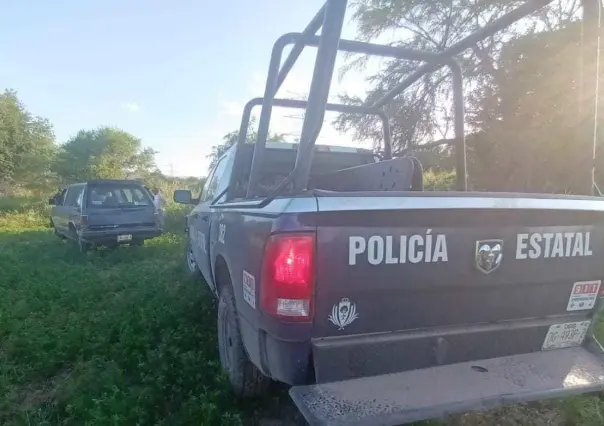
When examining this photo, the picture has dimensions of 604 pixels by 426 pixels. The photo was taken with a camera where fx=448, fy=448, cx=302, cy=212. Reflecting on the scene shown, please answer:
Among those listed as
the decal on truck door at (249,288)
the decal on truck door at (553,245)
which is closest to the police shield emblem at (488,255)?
the decal on truck door at (553,245)

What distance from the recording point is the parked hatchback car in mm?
9406

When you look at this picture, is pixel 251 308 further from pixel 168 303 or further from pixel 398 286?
pixel 168 303

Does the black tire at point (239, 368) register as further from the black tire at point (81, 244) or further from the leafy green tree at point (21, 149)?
the leafy green tree at point (21, 149)

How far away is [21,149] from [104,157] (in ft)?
16.4

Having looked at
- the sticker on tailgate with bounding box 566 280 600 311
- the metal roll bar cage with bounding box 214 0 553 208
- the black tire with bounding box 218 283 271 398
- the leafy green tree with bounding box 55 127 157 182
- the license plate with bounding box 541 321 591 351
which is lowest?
the black tire with bounding box 218 283 271 398

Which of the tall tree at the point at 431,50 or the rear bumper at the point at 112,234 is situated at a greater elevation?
the tall tree at the point at 431,50

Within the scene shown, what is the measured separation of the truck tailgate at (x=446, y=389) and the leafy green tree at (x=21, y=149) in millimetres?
30751

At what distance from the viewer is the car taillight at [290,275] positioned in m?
1.95

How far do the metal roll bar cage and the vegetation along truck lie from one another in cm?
1

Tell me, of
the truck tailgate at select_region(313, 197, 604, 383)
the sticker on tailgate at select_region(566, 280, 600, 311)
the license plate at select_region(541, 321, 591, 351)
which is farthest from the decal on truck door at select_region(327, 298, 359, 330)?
the sticker on tailgate at select_region(566, 280, 600, 311)

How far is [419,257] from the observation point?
2078mm

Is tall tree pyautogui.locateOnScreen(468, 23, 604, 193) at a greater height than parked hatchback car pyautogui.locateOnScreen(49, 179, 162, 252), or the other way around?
tall tree pyautogui.locateOnScreen(468, 23, 604, 193)

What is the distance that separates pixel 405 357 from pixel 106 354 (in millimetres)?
3036

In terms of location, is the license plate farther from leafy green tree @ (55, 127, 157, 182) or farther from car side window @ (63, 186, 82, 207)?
leafy green tree @ (55, 127, 157, 182)
